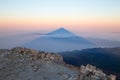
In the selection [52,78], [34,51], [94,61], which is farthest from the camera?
[94,61]

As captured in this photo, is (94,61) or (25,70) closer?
(25,70)

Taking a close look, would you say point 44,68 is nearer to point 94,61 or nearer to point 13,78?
point 13,78

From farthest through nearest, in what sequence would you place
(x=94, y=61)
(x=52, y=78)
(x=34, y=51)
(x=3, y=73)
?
(x=94, y=61) < (x=34, y=51) < (x=3, y=73) < (x=52, y=78)

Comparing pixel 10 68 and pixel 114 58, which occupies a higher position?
pixel 10 68

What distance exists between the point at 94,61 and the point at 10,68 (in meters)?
128

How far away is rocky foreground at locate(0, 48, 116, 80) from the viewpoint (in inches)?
949

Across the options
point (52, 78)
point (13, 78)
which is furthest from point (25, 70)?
point (52, 78)

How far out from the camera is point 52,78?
25.0 metres

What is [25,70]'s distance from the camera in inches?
→ 1089

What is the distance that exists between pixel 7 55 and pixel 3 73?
14.0 ft

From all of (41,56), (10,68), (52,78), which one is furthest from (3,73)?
(52,78)

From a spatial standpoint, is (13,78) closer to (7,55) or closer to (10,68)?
(10,68)

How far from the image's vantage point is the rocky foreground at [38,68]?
24094 millimetres

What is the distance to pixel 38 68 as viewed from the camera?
27.3 meters
